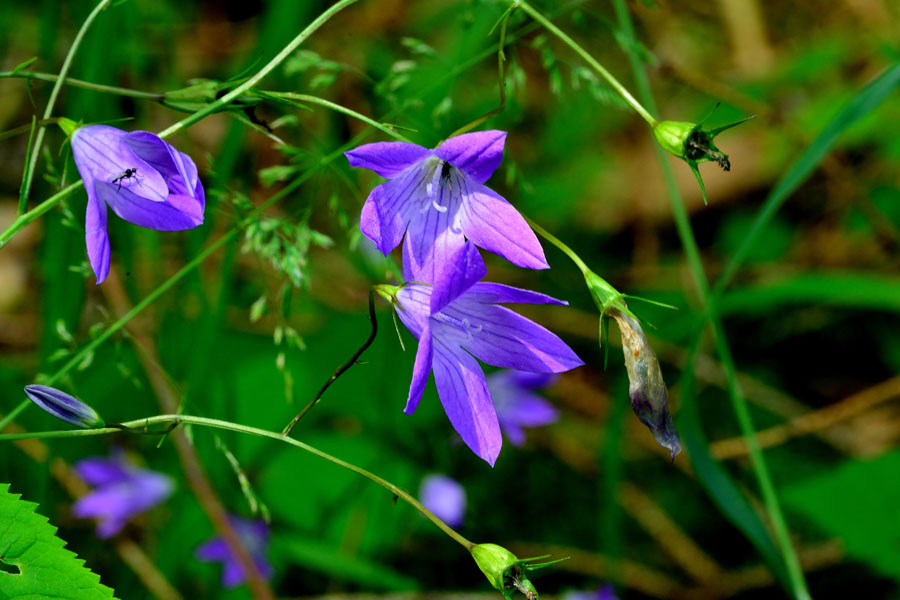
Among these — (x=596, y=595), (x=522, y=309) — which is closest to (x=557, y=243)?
(x=596, y=595)

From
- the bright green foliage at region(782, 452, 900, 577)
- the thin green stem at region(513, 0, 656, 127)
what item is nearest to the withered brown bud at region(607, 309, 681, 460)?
the thin green stem at region(513, 0, 656, 127)

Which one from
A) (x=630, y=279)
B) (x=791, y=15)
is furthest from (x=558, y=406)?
(x=791, y=15)

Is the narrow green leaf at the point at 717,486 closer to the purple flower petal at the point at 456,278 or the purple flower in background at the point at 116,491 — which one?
the purple flower petal at the point at 456,278

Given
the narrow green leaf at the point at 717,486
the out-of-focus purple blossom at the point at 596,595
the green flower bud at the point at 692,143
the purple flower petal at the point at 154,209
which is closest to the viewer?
the green flower bud at the point at 692,143

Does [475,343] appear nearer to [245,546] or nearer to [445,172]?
[445,172]

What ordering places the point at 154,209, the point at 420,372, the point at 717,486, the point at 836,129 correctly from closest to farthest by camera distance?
1. the point at 420,372
2. the point at 154,209
3. the point at 836,129
4. the point at 717,486

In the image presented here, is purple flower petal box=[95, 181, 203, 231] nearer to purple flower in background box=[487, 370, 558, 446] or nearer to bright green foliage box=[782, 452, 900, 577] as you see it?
purple flower in background box=[487, 370, 558, 446]

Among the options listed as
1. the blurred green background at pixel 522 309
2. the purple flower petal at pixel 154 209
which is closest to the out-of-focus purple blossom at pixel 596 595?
the blurred green background at pixel 522 309
